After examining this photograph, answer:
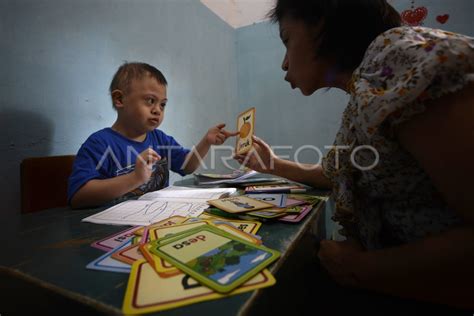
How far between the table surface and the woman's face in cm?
30

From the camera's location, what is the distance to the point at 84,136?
934 mm

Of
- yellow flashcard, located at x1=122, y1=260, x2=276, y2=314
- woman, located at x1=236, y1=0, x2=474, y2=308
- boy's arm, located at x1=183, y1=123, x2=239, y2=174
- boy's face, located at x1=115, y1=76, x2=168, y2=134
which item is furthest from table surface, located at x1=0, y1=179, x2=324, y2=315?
boy's arm, located at x1=183, y1=123, x2=239, y2=174

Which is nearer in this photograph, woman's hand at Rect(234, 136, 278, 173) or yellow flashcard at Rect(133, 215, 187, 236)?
yellow flashcard at Rect(133, 215, 187, 236)

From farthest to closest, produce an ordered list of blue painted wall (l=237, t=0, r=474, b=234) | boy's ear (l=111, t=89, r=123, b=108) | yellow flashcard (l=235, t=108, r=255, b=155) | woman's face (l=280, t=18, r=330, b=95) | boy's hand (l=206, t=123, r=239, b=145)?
blue painted wall (l=237, t=0, r=474, b=234)
boy's hand (l=206, t=123, r=239, b=145)
boy's ear (l=111, t=89, r=123, b=108)
yellow flashcard (l=235, t=108, r=255, b=155)
woman's face (l=280, t=18, r=330, b=95)

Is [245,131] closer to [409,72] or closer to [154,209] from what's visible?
[154,209]

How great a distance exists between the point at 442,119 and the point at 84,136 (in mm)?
1045

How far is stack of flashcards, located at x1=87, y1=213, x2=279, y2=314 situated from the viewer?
23cm

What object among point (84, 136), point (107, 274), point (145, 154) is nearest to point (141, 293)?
point (107, 274)

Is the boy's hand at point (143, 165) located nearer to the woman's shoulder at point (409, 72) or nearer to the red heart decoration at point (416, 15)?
the woman's shoulder at point (409, 72)

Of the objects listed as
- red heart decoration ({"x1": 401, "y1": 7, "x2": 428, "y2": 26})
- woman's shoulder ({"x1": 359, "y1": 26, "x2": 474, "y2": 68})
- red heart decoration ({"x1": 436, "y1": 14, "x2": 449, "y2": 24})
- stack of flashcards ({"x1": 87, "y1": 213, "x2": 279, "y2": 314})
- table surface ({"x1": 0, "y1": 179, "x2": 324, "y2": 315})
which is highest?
red heart decoration ({"x1": 401, "y1": 7, "x2": 428, "y2": 26})

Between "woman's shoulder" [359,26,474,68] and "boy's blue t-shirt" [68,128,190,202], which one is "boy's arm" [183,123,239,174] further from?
"woman's shoulder" [359,26,474,68]

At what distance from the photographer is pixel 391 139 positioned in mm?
357

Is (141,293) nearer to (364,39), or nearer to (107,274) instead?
(107,274)

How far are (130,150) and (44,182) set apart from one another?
0.28 metres
